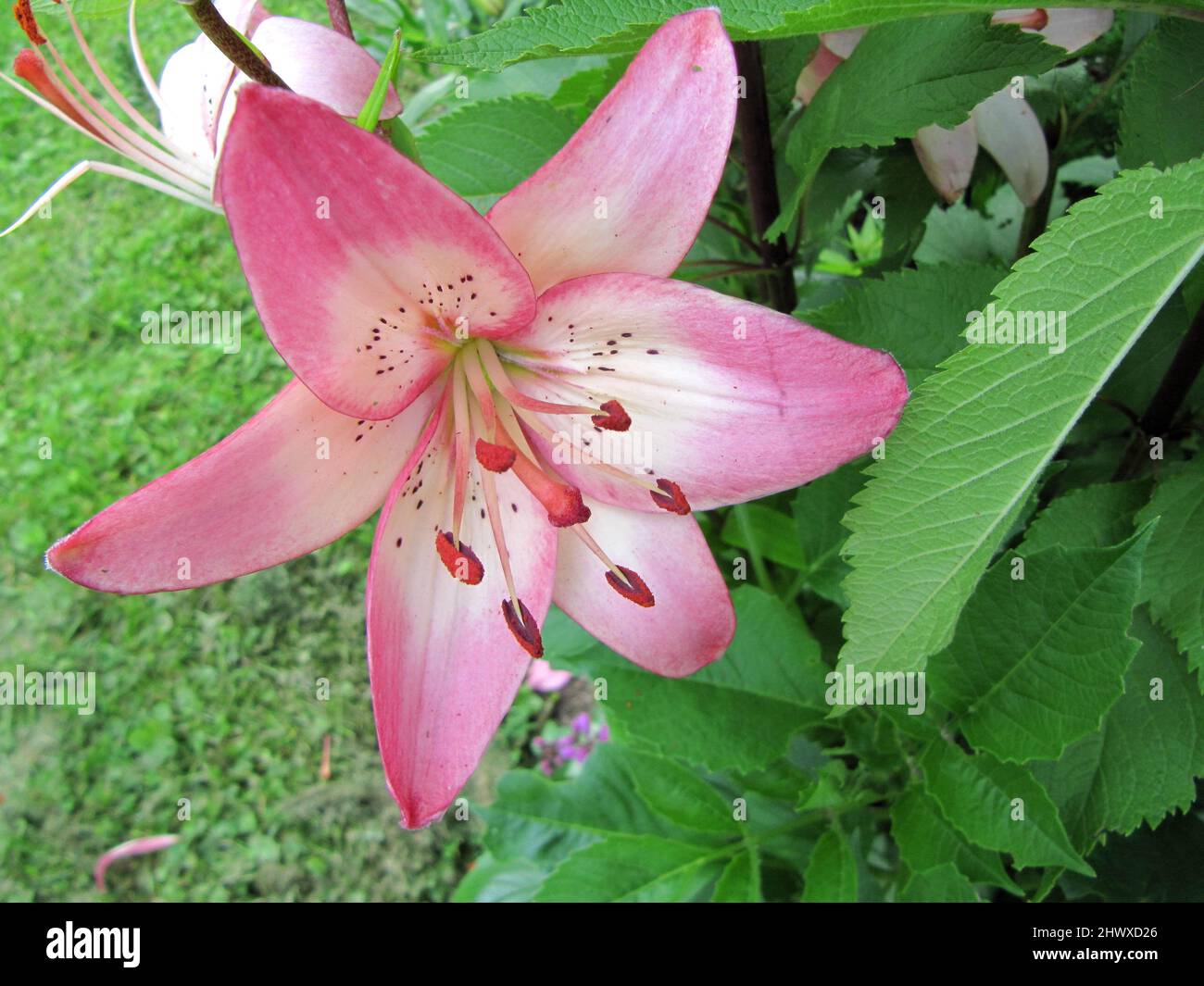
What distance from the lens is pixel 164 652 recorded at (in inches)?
104

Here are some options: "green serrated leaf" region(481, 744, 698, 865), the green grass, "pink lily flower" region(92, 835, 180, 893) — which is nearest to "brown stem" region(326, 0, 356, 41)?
"green serrated leaf" region(481, 744, 698, 865)

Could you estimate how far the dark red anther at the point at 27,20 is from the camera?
1.63ft

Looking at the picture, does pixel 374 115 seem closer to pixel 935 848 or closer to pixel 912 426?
pixel 912 426

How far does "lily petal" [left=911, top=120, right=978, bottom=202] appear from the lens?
633mm

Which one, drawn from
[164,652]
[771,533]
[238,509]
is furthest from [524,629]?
[164,652]

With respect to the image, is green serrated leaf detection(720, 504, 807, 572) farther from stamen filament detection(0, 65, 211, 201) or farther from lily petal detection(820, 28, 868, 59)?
stamen filament detection(0, 65, 211, 201)

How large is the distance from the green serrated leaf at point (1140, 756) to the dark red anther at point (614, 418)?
1.09ft

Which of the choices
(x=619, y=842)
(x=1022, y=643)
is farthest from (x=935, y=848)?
(x=619, y=842)

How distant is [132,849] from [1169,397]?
2.43m
